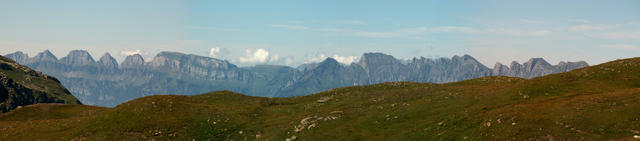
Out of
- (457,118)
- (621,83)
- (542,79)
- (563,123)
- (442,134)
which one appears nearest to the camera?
(563,123)

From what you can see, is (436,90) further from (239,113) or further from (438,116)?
(239,113)

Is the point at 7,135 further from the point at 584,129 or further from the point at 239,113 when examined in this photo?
the point at 584,129

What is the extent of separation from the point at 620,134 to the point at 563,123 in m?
4.74

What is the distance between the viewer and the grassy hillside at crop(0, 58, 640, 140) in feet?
127

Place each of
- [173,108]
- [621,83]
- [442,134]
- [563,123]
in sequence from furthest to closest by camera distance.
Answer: [173,108], [621,83], [442,134], [563,123]

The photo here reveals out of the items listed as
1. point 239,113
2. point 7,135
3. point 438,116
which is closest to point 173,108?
point 239,113

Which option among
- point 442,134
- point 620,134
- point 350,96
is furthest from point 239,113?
point 620,134

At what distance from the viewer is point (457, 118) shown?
4681 centimetres

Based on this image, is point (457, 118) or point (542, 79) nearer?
point (457, 118)

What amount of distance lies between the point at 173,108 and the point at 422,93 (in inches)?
1737

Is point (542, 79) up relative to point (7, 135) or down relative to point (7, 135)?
up

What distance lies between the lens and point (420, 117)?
52375 millimetres

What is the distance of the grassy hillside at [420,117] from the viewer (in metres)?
38.8

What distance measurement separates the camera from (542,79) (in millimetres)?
60906
